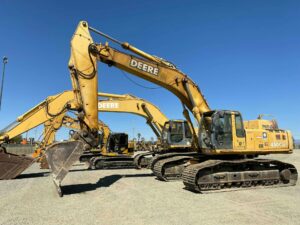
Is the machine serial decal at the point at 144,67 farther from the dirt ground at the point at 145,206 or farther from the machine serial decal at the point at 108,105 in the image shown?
the machine serial decal at the point at 108,105

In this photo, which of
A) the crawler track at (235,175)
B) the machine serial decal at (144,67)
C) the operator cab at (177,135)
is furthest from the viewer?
the operator cab at (177,135)

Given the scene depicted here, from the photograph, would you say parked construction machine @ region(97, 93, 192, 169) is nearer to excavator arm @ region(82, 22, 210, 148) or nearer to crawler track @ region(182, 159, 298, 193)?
excavator arm @ region(82, 22, 210, 148)

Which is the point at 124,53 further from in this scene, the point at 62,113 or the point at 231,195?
the point at 62,113

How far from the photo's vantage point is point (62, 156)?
9.43m

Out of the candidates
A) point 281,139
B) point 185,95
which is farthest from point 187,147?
point 281,139

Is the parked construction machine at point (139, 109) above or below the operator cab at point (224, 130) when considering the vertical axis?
above

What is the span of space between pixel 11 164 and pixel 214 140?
968cm

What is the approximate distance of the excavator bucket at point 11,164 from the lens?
44.5 feet

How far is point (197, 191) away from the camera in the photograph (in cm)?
973

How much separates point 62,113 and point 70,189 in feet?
29.1

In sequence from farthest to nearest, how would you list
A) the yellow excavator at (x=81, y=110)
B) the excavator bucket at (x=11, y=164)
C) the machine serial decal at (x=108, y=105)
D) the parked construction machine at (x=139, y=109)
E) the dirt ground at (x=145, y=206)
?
the machine serial decal at (x=108, y=105)
the parked construction machine at (x=139, y=109)
the excavator bucket at (x=11, y=164)
the yellow excavator at (x=81, y=110)
the dirt ground at (x=145, y=206)

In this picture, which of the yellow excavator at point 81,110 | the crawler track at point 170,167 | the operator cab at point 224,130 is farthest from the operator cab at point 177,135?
the yellow excavator at point 81,110

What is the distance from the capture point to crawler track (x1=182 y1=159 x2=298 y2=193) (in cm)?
981

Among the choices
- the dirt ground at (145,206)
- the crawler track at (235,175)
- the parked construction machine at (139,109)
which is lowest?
the dirt ground at (145,206)
